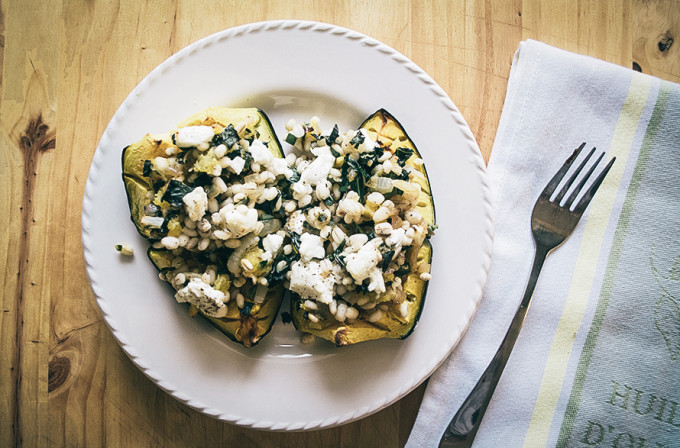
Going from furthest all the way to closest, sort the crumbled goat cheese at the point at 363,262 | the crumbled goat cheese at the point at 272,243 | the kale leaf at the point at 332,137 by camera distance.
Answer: the kale leaf at the point at 332,137, the crumbled goat cheese at the point at 272,243, the crumbled goat cheese at the point at 363,262

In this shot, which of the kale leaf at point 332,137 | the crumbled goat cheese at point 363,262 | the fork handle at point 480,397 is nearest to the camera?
the crumbled goat cheese at point 363,262

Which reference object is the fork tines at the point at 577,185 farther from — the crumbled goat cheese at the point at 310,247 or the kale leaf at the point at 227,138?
the kale leaf at the point at 227,138

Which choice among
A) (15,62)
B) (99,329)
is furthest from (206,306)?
(15,62)

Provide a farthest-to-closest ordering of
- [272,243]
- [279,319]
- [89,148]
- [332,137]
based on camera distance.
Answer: [89,148] → [279,319] → [332,137] → [272,243]

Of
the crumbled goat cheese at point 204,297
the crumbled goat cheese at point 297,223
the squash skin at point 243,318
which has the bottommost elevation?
the squash skin at point 243,318

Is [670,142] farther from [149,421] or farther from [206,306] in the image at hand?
[149,421]

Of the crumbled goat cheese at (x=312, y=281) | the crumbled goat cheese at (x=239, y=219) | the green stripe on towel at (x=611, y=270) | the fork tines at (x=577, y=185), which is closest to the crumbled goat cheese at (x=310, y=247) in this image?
the crumbled goat cheese at (x=312, y=281)

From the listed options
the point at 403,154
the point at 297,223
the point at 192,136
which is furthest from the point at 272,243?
the point at 403,154

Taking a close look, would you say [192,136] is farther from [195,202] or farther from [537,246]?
[537,246]
